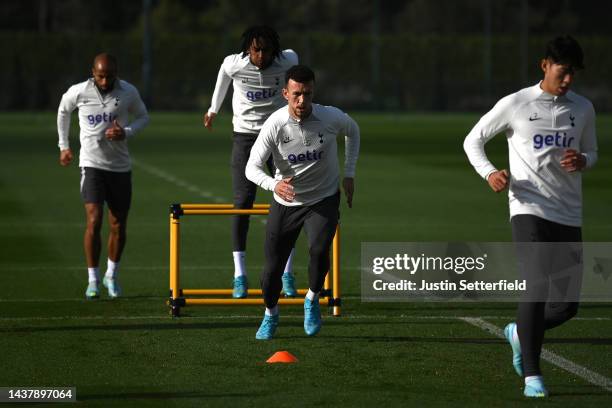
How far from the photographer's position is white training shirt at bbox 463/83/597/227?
8500 mm

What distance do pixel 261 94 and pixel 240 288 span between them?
169 cm

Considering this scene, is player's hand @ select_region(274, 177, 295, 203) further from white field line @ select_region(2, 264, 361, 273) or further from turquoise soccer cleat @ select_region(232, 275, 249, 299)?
white field line @ select_region(2, 264, 361, 273)

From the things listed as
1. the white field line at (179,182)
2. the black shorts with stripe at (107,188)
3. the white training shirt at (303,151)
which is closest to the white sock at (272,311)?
the white training shirt at (303,151)

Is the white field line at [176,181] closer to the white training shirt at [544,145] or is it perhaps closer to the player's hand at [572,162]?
the white training shirt at [544,145]

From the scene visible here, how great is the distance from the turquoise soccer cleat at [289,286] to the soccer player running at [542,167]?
398cm

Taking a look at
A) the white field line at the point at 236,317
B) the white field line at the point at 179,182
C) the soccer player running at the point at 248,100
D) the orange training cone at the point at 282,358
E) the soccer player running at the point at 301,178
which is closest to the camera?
the orange training cone at the point at 282,358

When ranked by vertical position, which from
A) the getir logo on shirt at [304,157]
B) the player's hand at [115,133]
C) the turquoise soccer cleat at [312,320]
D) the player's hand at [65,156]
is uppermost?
the getir logo on shirt at [304,157]

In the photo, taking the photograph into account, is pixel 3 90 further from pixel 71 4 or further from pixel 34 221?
pixel 34 221

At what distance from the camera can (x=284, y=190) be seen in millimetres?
9781

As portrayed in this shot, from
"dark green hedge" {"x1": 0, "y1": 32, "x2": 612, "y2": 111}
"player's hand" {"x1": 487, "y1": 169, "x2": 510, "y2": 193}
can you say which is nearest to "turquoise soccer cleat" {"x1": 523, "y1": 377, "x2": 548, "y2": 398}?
"player's hand" {"x1": 487, "y1": 169, "x2": 510, "y2": 193}

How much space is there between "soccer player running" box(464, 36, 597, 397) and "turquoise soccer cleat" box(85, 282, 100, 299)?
5.07 m

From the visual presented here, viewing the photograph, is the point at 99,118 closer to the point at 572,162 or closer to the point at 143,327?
the point at 143,327

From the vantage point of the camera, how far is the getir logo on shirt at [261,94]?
1246 cm

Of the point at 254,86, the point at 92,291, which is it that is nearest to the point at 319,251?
the point at 254,86
